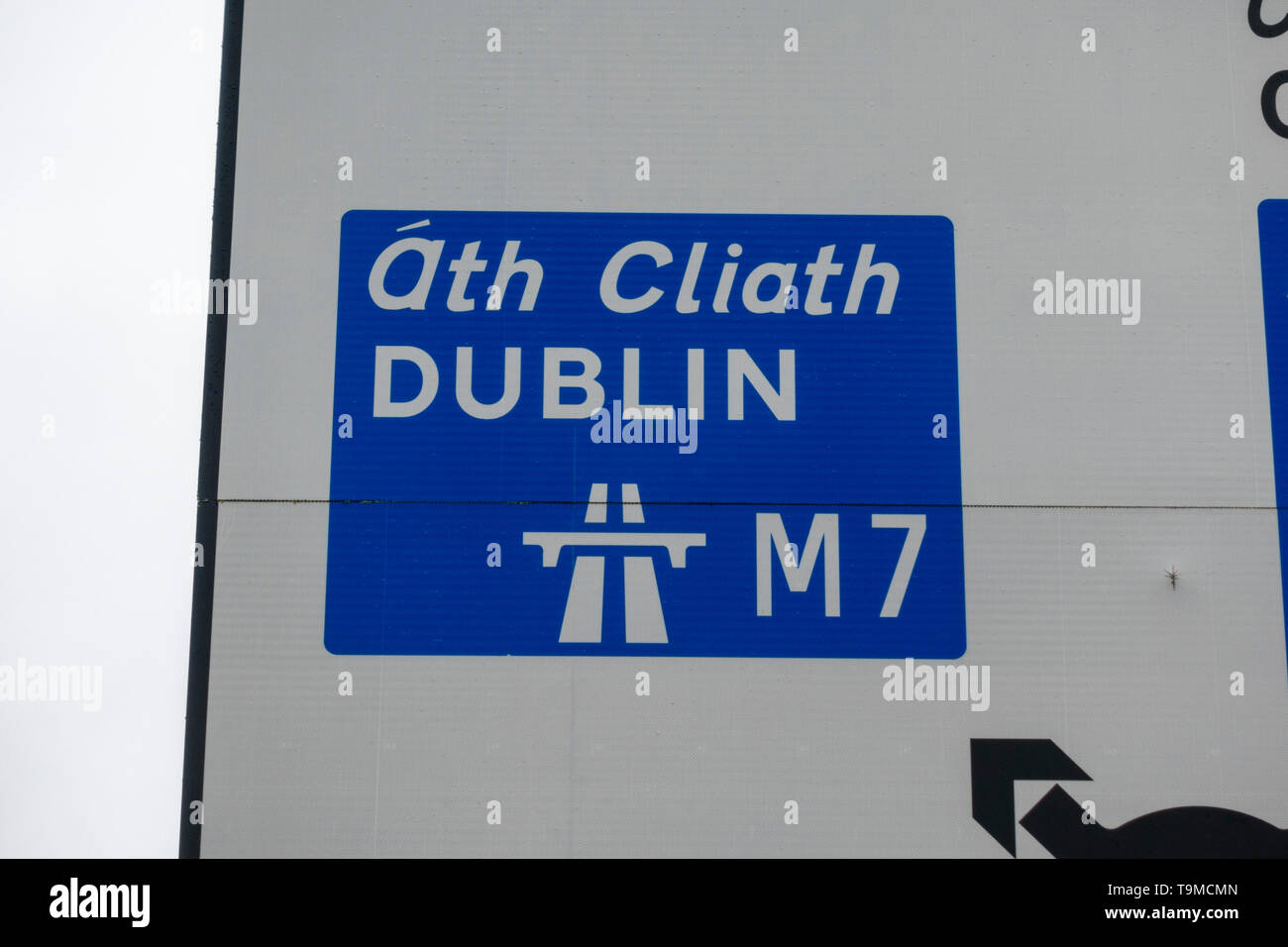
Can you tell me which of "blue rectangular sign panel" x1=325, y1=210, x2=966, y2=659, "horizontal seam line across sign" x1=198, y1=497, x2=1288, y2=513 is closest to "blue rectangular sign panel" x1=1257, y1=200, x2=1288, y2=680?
"horizontal seam line across sign" x1=198, y1=497, x2=1288, y2=513

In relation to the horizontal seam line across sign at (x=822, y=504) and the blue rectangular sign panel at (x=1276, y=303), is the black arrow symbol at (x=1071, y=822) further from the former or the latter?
the blue rectangular sign panel at (x=1276, y=303)

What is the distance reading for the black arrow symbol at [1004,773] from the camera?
2.48 meters

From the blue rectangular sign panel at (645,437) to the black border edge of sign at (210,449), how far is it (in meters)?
0.29

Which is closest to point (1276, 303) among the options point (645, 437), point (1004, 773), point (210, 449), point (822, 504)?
point (822, 504)

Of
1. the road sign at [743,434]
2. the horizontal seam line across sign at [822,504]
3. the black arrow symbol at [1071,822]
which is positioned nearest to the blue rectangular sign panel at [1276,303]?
the road sign at [743,434]

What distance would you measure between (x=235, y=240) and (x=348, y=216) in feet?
0.94

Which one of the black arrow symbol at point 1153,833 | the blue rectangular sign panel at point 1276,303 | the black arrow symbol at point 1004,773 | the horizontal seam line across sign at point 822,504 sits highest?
the blue rectangular sign panel at point 1276,303

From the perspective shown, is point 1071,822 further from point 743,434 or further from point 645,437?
point 645,437

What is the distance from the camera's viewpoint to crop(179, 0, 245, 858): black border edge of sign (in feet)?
8.13

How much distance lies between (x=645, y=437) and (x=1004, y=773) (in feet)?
3.85

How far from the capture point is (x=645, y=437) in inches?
101

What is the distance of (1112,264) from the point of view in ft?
8.66

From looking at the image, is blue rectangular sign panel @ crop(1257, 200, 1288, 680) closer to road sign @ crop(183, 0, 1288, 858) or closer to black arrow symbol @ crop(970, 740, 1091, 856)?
road sign @ crop(183, 0, 1288, 858)
